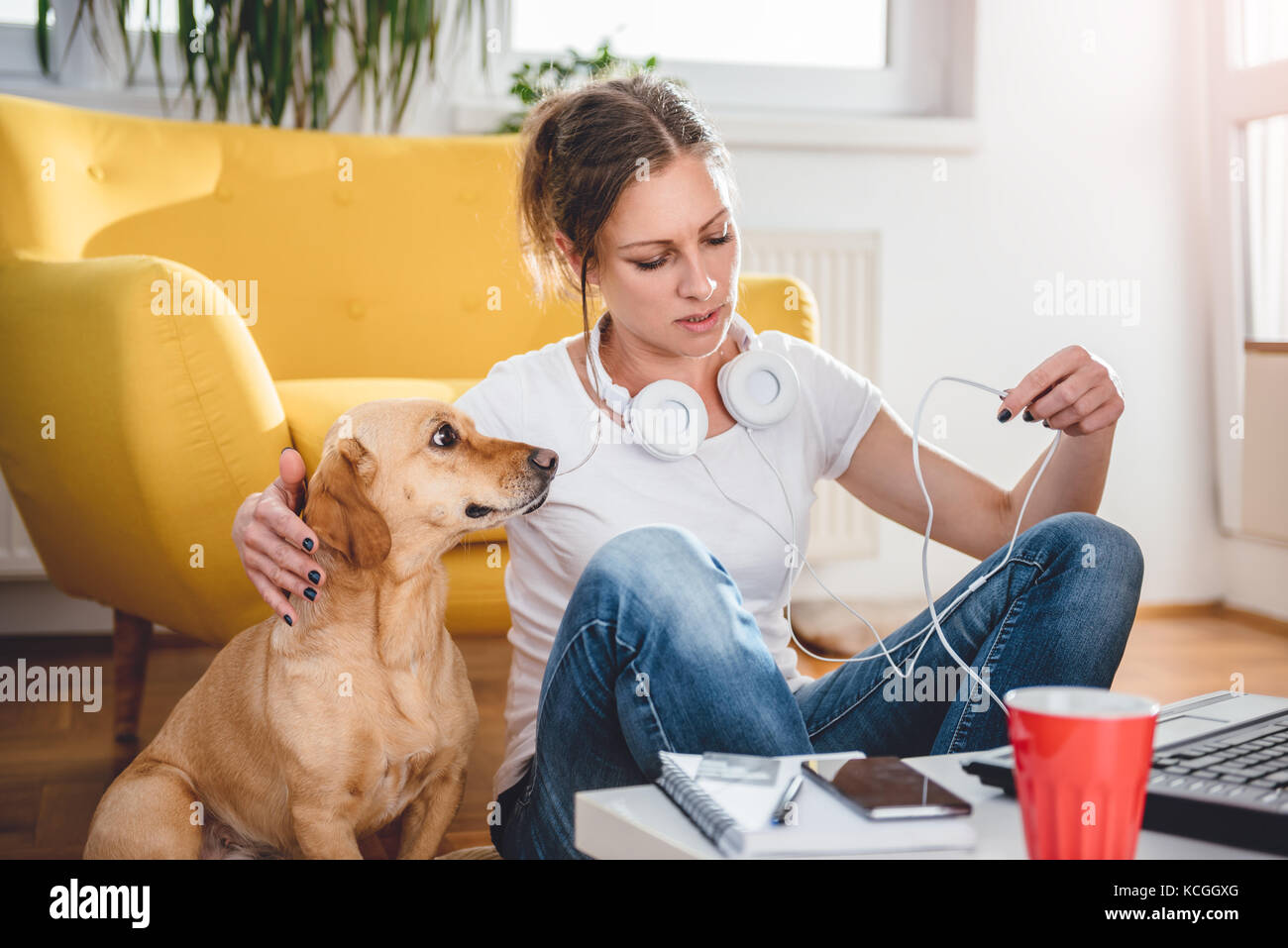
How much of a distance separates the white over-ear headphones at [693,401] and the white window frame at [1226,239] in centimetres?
219

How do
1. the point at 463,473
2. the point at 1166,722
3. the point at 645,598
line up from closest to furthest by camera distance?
the point at 1166,722 → the point at 645,598 → the point at 463,473

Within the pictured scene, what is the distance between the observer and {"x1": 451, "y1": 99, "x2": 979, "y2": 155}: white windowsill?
2.83m

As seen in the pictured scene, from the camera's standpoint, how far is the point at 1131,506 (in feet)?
10.2

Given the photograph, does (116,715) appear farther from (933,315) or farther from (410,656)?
(933,315)

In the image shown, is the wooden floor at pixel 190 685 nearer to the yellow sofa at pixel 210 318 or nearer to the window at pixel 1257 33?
the yellow sofa at pixel 210 318

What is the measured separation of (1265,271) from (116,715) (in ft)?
9.37

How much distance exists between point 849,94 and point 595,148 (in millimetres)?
2186

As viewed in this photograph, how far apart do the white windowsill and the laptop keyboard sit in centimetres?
243

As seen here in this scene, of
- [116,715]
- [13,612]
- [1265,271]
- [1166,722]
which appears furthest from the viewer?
[1265,271]

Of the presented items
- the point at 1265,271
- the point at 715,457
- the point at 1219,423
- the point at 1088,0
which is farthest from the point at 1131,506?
the point at 715,457

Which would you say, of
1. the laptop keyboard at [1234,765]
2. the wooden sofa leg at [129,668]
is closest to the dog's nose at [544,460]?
the laptop keyboard at [1234,765]

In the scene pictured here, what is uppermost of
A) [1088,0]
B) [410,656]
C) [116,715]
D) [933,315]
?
[1088,0]

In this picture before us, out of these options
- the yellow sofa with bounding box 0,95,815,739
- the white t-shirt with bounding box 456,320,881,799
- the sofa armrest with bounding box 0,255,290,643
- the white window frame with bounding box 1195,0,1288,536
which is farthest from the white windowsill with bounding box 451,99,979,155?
the white t-shirt with bounding box 456,320,881,799
